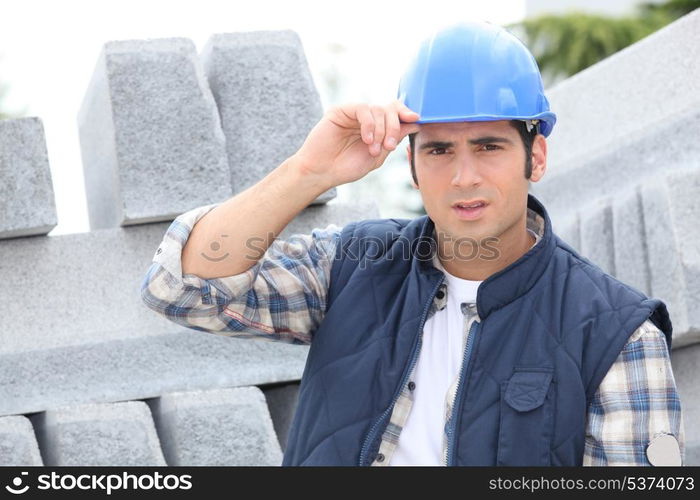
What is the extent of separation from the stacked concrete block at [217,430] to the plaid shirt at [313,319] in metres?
0.71

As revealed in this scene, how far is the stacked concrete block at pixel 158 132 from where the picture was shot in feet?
12.9

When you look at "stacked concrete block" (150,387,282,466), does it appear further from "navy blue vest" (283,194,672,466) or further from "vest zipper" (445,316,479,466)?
"vest zipper" (445,316,479,466)

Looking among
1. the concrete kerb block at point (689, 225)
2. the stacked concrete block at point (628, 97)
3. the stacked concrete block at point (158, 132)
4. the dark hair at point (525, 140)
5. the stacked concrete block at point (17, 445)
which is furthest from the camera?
the stacked concrete block at point (628, 97)

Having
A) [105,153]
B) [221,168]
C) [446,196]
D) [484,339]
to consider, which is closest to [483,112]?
[446,196]

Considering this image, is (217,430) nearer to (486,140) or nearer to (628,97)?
(486,140)

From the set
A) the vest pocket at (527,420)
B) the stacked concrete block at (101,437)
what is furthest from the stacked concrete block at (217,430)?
the vest pocket at (527,420)

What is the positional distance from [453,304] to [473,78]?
0.57 metres

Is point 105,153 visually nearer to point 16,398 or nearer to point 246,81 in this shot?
point 246,81

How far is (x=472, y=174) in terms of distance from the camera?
9.34ft

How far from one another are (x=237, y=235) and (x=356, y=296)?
355 millimetres

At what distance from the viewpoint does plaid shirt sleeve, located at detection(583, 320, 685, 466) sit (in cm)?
274

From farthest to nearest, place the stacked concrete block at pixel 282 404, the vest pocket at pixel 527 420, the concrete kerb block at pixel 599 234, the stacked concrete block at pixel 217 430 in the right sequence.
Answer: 1. the concrete kerb block at pixel 599 234
2. the stacked concrete block at pixel 282 404
3. the stacked concrete block at pixel 217 430
4. the vest pocket at pixel 527 420

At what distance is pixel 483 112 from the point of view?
2.86m

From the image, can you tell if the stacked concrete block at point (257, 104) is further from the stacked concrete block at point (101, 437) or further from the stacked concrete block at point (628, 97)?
the stacked concrete block at point (628, 97)
